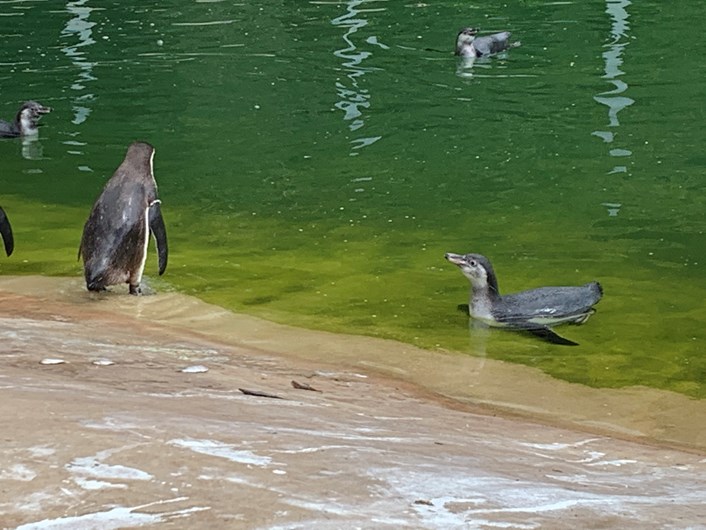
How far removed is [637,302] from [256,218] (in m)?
3.50

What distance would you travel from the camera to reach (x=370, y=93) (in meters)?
15.5

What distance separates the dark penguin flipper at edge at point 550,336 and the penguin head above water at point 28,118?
791cm

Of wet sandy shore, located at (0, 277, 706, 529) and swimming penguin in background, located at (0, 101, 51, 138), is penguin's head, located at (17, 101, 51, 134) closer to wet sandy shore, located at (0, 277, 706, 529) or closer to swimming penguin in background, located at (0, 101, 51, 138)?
swimming penguin in background, located at (0, 101, 51, 138)

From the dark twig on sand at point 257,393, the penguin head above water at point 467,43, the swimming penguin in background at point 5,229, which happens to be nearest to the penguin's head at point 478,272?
the dark twig on sand at point 257,393

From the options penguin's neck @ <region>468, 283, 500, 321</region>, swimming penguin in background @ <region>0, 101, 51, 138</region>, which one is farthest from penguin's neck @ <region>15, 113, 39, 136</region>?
penguin's neck @ <region>468, 283, 500, 321</region>

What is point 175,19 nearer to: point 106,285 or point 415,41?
point 415,41

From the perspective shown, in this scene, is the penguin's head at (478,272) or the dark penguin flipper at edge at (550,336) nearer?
the dark penguin flipper at edge at (550,336)

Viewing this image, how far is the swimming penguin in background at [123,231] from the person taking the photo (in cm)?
789

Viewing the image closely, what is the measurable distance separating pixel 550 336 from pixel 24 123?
8.14m

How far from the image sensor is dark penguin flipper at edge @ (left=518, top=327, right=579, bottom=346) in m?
7.36

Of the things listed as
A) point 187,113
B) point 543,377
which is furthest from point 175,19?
point 543,377

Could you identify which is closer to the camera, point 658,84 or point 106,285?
point 106,285

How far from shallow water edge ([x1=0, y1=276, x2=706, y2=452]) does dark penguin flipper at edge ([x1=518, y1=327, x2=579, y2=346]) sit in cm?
49

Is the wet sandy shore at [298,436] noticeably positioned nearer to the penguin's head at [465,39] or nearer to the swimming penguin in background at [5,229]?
the swimming penguin in background at [5,229]
